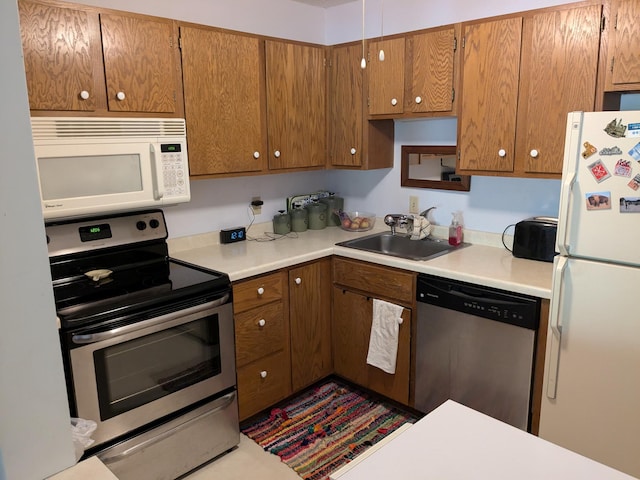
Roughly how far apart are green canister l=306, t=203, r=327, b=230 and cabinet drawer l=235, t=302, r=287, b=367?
36.8 inches

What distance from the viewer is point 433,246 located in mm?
3033

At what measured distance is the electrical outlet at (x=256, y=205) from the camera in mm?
3261

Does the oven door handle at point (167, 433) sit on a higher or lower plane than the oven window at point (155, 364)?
lower

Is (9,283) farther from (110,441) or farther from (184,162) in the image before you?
(184,162)

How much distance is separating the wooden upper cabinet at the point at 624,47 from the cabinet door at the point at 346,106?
4.58 ft

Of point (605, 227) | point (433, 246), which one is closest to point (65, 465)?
point (605, 227)

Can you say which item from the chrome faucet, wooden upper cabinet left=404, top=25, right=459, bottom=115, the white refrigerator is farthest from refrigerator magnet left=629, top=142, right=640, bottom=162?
the chrome faucet

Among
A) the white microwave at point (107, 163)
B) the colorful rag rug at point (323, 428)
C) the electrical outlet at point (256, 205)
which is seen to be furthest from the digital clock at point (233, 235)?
the colorful rag rug at point (323, 428)

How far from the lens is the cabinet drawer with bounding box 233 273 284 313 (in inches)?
97.3

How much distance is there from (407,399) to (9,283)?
230cm

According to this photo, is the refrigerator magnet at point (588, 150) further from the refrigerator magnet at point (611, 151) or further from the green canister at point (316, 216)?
the green canister at point (316, 216)

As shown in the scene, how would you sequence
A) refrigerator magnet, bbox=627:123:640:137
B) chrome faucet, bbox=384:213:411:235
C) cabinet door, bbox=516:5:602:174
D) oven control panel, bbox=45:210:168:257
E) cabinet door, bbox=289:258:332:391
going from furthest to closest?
chrome faucet, bbox=384:213:411:235 → cabinet door, bbox=289:258:332:391 → oven control panel, bbox=45:210:168:257 → cabinet door, bbox=516:5:602:174 → refrigerator magnet, bbox=627:123:640:137

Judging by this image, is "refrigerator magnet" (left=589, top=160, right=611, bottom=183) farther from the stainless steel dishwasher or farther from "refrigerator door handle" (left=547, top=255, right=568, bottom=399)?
the stainless steel dishwasher

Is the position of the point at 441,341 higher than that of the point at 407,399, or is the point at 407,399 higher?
the point at 441,341
